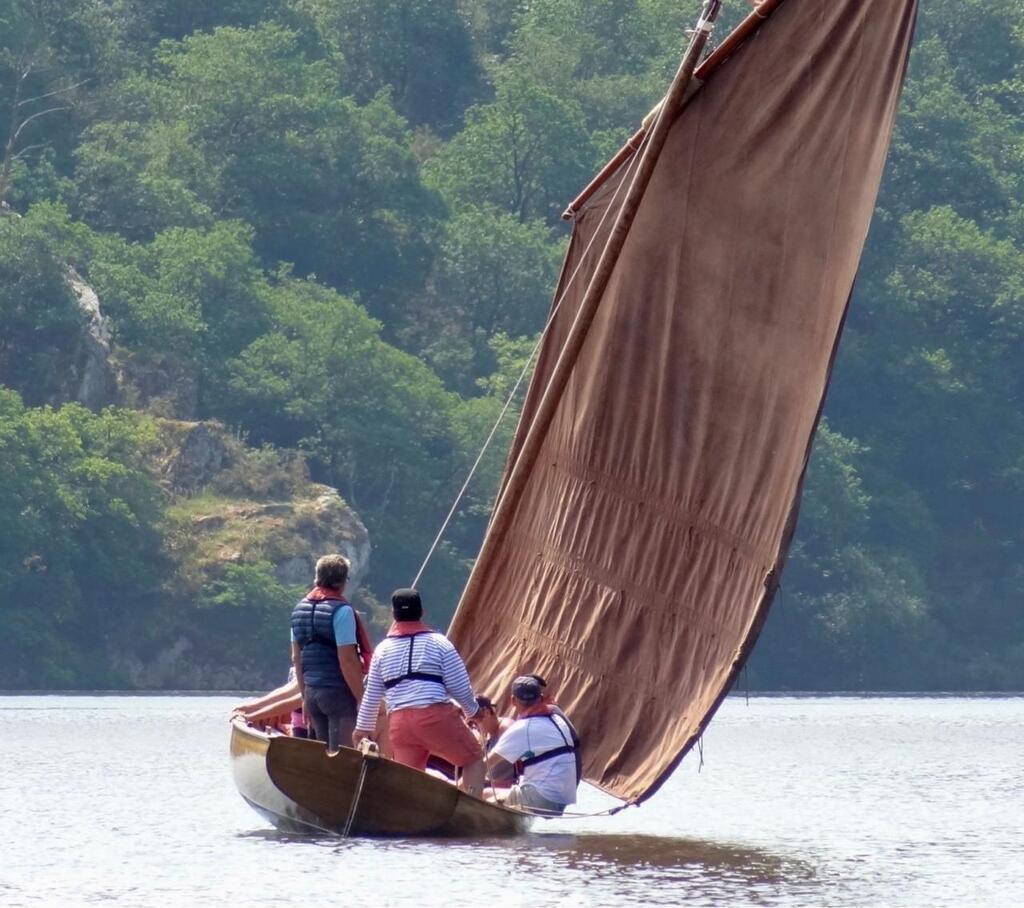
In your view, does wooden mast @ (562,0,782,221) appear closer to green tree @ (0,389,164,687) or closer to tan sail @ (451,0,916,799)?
tan sail @ (451,0,916,799)

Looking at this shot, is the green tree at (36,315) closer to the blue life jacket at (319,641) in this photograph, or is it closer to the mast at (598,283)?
the mast at (598,283)

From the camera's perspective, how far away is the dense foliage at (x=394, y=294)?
66.3 m

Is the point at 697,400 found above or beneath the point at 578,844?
above

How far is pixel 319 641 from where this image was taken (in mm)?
19453

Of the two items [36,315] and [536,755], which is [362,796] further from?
[36,315]

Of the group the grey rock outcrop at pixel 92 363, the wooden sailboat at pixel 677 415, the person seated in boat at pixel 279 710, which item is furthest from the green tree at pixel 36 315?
the wooden sailboat at pixel 677 415

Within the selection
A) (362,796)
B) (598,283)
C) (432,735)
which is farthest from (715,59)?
(362,796)

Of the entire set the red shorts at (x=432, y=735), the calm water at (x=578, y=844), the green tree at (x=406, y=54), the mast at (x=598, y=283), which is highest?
the green tree at (x=406, y=54)

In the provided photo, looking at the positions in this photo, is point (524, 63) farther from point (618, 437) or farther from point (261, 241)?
point (618, 437)

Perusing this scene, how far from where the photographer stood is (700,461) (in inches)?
804

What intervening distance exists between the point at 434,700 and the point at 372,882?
1617 millimetres

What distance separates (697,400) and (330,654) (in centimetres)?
368

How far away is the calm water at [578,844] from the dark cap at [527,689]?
120 cm

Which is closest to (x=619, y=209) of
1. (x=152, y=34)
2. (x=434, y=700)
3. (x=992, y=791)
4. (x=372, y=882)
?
(x=434, y=700)
